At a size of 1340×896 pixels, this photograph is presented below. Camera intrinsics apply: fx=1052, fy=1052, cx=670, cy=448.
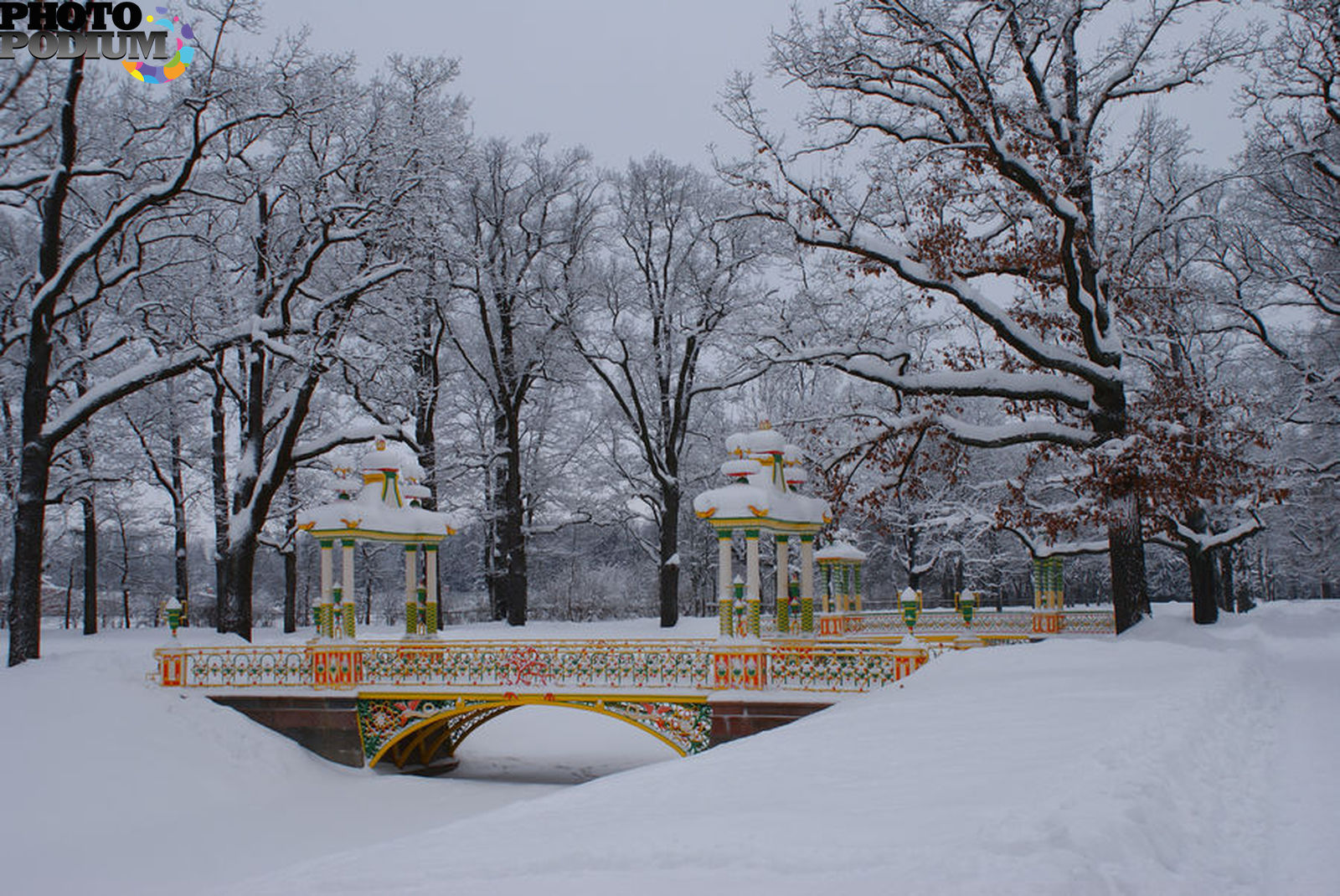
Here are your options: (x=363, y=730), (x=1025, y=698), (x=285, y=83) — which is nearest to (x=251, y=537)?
(x=363, y=730)

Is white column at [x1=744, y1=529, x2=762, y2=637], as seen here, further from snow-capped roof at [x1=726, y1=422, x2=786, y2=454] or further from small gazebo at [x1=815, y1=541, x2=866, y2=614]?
small gazebo at [x1=815, y1=541, x2=866, y2=614]

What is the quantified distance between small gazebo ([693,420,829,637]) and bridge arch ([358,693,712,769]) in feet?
5.19

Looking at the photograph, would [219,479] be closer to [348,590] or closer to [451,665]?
[348,590]

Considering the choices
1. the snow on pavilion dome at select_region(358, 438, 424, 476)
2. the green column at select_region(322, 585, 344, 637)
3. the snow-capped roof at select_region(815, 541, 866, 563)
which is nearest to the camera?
the green column at select_region(322, 585, 344, 637)

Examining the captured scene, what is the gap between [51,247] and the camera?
62.6ft

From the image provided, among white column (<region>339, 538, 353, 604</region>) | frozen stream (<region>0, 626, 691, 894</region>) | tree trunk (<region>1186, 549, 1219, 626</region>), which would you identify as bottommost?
frozen stream (<region>0, 626, 691, 894</region>)

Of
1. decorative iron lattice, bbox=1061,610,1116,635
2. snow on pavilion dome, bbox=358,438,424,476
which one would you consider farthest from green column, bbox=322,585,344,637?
decorative iron lattice, bbox=1061,610,1116,635

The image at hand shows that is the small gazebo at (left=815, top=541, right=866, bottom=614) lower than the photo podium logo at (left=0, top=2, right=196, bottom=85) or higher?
lower

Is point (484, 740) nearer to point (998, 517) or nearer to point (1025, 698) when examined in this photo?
point (998, 517)

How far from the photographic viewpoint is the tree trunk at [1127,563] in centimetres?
1711

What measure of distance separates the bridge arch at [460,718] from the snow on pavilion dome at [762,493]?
3.19m

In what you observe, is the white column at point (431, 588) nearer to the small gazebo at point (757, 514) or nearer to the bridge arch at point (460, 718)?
the bridge arch at point (460, 718)

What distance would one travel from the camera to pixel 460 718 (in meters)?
20.5

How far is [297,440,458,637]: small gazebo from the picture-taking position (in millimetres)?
20250
